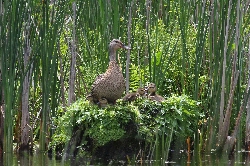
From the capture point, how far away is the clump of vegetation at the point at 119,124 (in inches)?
278

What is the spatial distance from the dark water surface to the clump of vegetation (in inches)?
10.1

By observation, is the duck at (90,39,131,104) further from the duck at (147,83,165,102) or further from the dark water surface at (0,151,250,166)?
the dark water surface at (0,151,250,166)

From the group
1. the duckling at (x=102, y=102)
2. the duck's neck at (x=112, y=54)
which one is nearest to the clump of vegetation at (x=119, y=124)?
the duckling at (x=102, y=102)

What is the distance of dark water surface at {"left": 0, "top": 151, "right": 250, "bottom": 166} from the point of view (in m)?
6.70

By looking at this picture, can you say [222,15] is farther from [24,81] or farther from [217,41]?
[24,81]

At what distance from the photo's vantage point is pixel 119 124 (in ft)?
23.0

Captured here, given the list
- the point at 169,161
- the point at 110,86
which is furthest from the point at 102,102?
the point at 169,161

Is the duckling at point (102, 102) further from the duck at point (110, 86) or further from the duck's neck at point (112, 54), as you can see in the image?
the duck's neck at point (112, 54)

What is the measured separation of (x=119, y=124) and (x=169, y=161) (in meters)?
0.63

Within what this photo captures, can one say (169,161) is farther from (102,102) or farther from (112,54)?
(112,54)

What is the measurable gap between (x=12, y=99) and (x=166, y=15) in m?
3.98

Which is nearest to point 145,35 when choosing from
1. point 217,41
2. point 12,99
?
point 217,41

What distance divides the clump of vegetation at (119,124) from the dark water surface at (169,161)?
256mm

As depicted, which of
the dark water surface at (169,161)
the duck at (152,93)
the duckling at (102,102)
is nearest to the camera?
the dark water surface at (169,161)
